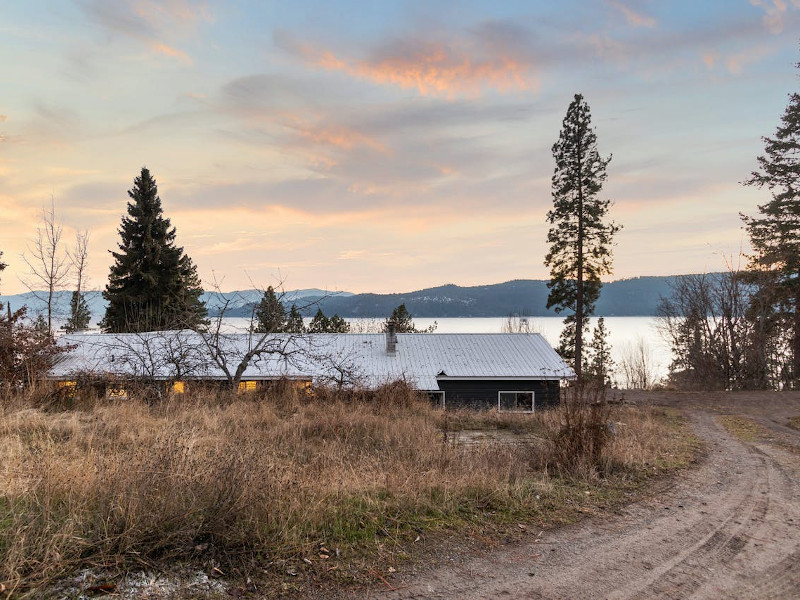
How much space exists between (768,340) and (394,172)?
81.5ft

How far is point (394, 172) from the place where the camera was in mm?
26281

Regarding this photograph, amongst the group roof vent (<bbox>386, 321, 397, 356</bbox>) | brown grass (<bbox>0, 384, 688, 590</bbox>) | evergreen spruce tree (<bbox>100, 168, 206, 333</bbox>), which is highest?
evergreen spruce tree (<bbox>100, 168, 206, 333</bbox>)

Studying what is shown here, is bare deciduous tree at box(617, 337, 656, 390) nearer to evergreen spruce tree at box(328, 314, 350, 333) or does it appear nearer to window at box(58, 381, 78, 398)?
evergreen spruce tree at box(328, 314, 350, 333)

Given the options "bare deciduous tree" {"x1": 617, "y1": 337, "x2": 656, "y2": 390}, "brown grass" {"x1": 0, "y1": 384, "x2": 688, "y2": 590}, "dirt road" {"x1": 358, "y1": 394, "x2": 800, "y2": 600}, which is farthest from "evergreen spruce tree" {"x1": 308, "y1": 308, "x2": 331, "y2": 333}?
"dirt road" {"x1": 358, "y1": 394, "x2": 800, "y2": 600}

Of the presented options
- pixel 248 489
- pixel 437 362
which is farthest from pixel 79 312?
pixel 248 489

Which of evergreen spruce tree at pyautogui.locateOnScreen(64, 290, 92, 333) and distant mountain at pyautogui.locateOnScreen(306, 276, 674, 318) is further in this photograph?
distant mountain at pyautogui.locateOnScreen(306, 276, 674, 318)

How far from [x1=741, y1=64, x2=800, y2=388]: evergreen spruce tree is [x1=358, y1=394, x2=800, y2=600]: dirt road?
24.9 m

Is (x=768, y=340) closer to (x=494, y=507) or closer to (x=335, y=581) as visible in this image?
(x=494, y=507)

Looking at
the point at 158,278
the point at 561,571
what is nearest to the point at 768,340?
the point at 561,571

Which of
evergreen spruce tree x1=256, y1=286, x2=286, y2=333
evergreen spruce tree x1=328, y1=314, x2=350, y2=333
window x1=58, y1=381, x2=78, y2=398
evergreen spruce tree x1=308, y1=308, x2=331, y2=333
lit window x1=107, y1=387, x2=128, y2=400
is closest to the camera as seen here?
window x1=58, y1=381, x2=78, y2=398

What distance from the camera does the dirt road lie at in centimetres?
379

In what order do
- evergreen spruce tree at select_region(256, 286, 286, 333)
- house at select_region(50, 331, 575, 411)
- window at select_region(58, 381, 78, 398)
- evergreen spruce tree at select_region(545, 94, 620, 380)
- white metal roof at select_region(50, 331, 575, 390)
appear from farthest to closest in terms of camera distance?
evergreen spruce tree at select_region(545, 94, 620, 380), white metal roof at select_region(50, 331, 575, 390), house at select_region(50, 331, 575, 411), evergreen spruce tree at select_region(256, 286, 286, 333), window at select_region(58, 381, 78, 398)

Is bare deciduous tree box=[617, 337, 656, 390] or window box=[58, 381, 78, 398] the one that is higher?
window box=[58, 381, 78, 398]

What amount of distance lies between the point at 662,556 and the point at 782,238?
29.0 metres
